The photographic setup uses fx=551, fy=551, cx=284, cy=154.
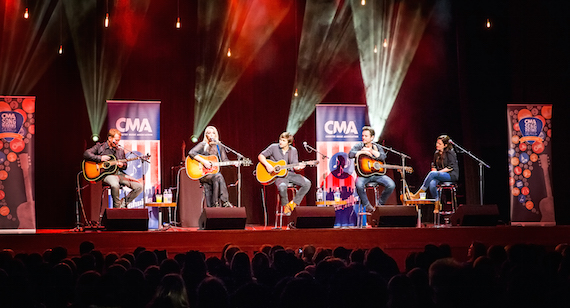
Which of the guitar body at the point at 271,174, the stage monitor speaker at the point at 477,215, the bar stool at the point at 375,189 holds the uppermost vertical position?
the guitar body at the point at 271,174

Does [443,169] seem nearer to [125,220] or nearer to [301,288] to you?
[125,220]

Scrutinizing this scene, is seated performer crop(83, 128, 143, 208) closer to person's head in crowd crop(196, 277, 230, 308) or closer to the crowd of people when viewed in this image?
the crowd of people

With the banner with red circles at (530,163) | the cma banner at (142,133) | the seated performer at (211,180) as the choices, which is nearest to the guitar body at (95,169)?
the cma banner at (142,133)

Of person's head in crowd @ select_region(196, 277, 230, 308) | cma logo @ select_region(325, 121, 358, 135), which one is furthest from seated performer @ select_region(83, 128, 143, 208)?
person's head in crowd @ select_region(196, 277, 230, 308)

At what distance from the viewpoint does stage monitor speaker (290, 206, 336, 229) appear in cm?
751

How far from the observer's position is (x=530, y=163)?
9.96 m

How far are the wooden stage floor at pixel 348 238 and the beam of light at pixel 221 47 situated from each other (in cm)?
383

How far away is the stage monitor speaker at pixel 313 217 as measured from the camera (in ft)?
24.6

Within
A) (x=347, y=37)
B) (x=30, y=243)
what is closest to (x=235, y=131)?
(x=347, y=37)

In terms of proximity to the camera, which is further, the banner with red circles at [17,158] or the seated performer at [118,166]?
the banner with red circles at [17,158]

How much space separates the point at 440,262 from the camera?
327 cm

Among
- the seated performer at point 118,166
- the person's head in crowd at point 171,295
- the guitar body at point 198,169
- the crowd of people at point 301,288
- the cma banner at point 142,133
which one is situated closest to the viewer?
the person's head in crowd at point 171,295

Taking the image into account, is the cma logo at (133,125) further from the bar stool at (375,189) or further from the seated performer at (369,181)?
the bar stool at (375,189)

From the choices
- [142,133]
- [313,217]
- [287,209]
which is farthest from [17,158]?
[313,217]
